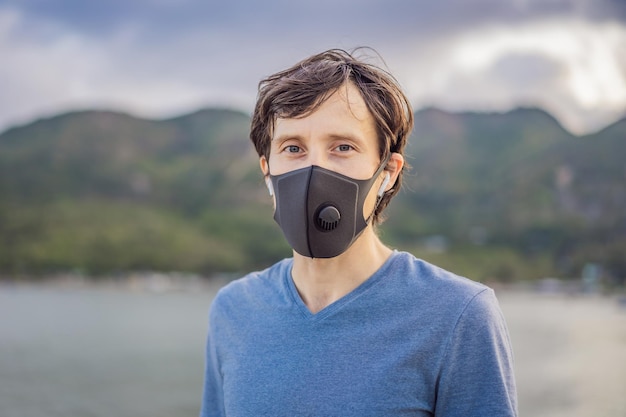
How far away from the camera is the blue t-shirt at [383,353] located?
2209mm

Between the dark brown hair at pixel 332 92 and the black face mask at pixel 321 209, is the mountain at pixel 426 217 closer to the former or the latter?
the dark brown hair at pixel 332 92

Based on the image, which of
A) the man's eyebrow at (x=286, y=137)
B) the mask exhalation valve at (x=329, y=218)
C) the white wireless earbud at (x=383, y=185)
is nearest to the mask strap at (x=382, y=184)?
the white wireless earbud at (x=383, y=185)

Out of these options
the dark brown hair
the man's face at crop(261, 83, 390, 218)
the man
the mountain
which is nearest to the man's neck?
the man

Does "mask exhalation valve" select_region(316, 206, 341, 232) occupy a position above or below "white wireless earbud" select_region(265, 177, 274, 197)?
below

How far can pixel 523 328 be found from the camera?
8238 centimetres

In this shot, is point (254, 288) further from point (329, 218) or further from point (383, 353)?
point (383, 353)

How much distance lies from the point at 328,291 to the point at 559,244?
15628cm

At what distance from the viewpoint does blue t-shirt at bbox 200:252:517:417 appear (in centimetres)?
221

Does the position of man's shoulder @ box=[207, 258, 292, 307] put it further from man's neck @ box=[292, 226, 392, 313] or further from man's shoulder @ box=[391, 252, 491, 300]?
man's shoulder @ box=[391, 252, 491, 300]

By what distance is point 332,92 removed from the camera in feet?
7.98

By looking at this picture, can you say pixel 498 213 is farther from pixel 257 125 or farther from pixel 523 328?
pixel 257 125

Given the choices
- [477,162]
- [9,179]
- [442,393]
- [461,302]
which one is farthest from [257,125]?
[9,179]

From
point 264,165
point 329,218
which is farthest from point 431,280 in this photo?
point 264,165

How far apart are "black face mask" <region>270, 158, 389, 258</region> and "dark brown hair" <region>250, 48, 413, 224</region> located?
214 millimetres
